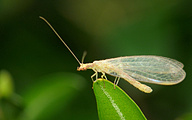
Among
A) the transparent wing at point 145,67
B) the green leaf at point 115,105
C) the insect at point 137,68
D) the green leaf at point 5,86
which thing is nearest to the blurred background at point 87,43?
the green leaf at point 5,86

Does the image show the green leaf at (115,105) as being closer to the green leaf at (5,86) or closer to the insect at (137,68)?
the insect at (137,68)

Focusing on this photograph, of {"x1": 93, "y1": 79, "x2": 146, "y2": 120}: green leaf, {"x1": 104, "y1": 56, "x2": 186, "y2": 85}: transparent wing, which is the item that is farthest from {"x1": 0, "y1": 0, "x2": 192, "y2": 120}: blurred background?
{"x1": 93, "y1": 79, "x2": 146, "y2": 120}: green leaf

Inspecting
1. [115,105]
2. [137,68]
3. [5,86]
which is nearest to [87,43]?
[137,68]

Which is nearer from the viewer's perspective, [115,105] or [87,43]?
[115,105]

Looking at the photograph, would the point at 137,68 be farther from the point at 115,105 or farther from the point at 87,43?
the point at 115,105

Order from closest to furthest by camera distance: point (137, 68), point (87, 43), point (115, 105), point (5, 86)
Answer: point (115, 105)
point (5, 86)
point (137, 68)
point (87, 43)

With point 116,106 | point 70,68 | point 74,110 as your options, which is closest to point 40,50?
point 70,68

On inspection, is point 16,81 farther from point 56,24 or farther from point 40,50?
point 56,24

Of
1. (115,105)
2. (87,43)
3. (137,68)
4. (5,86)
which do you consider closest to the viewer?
(115,105)

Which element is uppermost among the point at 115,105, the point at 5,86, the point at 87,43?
the point at 87,43
